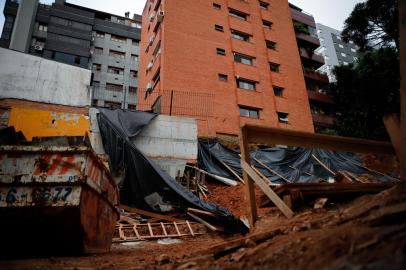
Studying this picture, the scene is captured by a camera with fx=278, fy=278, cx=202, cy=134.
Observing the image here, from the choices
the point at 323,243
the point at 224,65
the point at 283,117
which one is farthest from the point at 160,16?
the point at 323,243

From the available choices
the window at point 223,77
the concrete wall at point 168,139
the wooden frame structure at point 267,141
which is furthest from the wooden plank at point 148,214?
the window at point 223,77

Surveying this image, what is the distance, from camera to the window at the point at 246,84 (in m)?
23.0

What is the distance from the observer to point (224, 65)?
22625 mm

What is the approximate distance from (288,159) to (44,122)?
12.6m

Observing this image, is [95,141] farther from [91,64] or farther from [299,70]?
[91,64]

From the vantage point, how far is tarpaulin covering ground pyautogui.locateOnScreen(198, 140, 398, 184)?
13.2 metres

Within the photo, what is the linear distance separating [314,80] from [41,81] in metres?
26.0

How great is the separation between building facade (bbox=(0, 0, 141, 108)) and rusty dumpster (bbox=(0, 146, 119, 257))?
2876 centimetres

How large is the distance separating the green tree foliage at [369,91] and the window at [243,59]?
816cm

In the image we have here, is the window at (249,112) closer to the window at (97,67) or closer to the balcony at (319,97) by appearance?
the balcony at (319,97)

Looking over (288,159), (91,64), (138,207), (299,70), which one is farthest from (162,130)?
(91,64)

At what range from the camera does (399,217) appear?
168 centimetres

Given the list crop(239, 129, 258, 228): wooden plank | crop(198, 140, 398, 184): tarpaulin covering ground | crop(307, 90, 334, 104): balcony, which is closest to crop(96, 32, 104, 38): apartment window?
crop(307, 90, 334, 104): balcony

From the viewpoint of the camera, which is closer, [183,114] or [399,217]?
[399,217]
